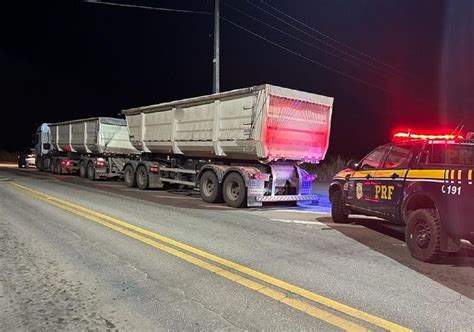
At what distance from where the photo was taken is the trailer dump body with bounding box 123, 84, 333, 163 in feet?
39.6

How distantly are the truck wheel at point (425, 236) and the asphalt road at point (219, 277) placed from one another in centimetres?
19

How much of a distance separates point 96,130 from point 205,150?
10.4 metres

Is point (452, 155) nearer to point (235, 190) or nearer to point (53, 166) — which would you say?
point (235, 190)

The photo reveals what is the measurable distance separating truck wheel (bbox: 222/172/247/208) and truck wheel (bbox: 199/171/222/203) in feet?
0.86

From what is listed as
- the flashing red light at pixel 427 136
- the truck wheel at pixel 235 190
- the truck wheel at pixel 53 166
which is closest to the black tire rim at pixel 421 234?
the flashing red light at pixel 427 136

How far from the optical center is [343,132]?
1812 inches

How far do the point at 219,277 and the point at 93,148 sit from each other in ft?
63.8

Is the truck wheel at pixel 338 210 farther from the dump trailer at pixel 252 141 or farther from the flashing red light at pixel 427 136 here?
the dump trailer at pixel 252 141

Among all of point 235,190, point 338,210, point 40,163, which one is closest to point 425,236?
point 338,210

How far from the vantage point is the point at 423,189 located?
262 inches

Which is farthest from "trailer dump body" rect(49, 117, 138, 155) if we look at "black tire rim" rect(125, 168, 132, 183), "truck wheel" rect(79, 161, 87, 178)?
"black tire rim" rect(125, 168, 132, 183)

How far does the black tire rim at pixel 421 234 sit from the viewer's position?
21.3ft

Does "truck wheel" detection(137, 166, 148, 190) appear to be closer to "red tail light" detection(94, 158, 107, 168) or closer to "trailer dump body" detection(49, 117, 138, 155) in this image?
"trailer dump body" detection(49, 117, 138, 155)

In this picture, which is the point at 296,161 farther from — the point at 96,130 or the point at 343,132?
the point at 343,132
